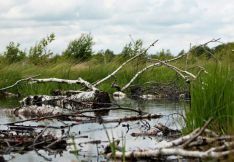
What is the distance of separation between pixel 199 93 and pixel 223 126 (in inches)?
19.1

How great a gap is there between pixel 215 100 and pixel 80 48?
29.2m

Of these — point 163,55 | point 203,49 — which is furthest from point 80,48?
point 203,49

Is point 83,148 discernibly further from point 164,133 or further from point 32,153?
point 164,133

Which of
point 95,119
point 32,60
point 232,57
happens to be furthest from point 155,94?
point 32,60

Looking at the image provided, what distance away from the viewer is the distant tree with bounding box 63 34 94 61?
115ft

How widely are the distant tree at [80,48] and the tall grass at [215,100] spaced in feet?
90.8

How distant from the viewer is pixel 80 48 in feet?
117

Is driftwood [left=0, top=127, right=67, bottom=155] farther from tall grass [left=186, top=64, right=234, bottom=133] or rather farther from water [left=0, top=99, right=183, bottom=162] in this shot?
tall grass [left=186, top=64, right=234, bottom=133]

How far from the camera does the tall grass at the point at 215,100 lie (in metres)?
6.80

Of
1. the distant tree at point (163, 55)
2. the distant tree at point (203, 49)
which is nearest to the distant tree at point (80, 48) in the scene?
the distant tree at point (163, 55)

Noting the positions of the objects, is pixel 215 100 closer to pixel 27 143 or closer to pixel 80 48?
pixel 27 143

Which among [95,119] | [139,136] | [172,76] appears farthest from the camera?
[172,76]

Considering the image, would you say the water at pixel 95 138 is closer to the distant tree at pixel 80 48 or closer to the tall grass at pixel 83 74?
the tall grass at pixel 83 74

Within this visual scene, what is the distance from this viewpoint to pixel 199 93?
704cm
